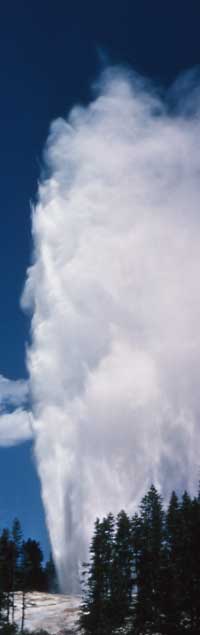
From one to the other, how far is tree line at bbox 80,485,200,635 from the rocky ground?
1071cm

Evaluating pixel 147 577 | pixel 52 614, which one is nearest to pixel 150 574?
pixel 147 577

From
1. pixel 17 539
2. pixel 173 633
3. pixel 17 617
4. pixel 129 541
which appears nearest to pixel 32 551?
pixel 17 617

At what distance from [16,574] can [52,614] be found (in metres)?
8.16

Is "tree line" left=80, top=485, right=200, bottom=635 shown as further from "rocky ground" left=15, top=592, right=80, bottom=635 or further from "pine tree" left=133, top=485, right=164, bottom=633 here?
"rocky ground" left=15, top=592, right=80, bottom=635

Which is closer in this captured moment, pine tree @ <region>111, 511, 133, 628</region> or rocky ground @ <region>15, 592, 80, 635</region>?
pine tree @ <region>111, 511, 133, 628</region>

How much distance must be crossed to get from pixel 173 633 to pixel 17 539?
27.2 m

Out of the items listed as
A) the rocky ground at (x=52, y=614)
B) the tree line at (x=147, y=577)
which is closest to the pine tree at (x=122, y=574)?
the tree line at (x=147, y=577)

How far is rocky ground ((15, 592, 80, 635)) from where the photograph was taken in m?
80.9

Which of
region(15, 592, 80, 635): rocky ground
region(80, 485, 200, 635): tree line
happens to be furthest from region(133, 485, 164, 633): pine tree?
region(15, 592, 80, 635): rocky ground

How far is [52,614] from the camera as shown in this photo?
88.1m

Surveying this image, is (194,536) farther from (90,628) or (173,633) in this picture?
(90,628)

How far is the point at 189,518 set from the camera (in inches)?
2876

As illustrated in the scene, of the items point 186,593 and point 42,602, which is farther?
point 42,602

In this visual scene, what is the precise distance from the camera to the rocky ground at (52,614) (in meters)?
80.9
